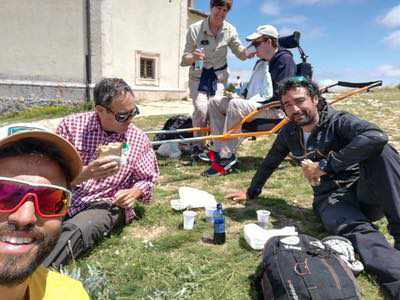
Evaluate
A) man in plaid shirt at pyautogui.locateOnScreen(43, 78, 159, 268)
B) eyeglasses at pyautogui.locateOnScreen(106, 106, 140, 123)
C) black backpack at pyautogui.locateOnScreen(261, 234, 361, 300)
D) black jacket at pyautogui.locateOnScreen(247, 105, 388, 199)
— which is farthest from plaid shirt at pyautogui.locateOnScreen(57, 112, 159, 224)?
black backpack at pyautogui.locateOnScreen(261, 234, 361, 300)

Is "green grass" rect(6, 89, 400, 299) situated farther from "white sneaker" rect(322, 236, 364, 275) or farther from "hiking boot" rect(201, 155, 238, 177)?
"hiking boot" rect(201, 155, 238, 177)

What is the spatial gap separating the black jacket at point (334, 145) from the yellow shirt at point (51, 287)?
8.98 feet

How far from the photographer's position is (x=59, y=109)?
66.2ft

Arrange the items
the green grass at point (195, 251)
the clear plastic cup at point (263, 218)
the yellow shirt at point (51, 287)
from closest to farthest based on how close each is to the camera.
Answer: the yellow shirt at point (51, 287)
the green grass at point (195, 251)
the clear plastic cup at point (263, 218)

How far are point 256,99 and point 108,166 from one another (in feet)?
11.8

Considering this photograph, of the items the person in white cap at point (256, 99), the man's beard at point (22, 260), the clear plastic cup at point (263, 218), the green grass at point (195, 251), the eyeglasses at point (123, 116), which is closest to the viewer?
the man's beard at point (22, 260)

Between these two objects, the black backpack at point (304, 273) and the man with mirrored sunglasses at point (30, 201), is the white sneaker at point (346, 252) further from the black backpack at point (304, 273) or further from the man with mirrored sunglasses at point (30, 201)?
the man with mirrored sunglasses at point (30, 201)

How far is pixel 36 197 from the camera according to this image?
144 centimetres

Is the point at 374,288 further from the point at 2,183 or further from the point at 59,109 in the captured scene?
the point at 59,109

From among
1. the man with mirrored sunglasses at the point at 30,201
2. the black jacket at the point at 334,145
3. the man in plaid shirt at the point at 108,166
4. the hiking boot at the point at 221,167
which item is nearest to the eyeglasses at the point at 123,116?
the man in plaid shirt at the point at 108,166

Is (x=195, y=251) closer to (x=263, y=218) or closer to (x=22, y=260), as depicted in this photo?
(x=263, y=218)

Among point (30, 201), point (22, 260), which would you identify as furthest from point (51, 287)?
point (30, 201)

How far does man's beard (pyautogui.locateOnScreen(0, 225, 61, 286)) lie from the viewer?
4.36 ft

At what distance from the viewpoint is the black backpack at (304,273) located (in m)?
2.45
